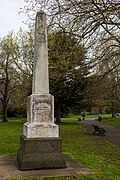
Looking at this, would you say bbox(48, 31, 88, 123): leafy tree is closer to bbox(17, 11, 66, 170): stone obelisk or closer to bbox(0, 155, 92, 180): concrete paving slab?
bbox(17, 11, 66, 170): stone obelisk

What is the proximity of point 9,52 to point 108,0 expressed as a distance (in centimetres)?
2766

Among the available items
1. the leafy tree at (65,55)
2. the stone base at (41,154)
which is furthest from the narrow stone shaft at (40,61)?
the leafy tree at (65,55)

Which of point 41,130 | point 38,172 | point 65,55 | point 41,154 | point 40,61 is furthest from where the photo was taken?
point 65,55

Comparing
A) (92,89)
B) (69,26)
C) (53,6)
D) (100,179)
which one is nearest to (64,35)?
(69,26)

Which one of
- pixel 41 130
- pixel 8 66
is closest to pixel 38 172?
pixel 41 130

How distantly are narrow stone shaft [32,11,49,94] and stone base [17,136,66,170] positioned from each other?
1.46 metres

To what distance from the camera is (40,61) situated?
8094 millimetres

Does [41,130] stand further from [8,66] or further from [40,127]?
[8,66]

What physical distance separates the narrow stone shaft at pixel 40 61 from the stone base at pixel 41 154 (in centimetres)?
146

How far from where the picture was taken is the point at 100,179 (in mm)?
6395

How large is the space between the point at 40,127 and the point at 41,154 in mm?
756

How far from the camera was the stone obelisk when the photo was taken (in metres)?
7.22

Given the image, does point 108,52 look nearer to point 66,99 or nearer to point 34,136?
point 34,136

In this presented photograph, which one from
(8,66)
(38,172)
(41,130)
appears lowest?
(38,172)
